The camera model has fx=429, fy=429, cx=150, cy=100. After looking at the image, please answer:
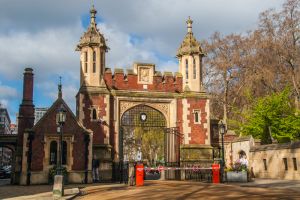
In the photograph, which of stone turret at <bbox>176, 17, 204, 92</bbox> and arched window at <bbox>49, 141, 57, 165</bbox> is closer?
arched window at <bbox>49, 141, 57, 165</bbox>

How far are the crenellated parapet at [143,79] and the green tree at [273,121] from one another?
639cm

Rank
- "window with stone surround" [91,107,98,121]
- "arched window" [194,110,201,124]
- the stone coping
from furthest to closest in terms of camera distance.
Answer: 1. "arched window" [194,110,201,124]
2. "window with stone surround" [91,107,98,121]
3. the stone coping

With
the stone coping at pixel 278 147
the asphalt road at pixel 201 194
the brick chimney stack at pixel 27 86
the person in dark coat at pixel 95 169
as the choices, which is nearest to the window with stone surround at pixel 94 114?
the person in dark coat at pixel 95 169

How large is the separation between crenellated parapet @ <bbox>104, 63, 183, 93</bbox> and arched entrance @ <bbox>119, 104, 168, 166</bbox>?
1491 millimetres

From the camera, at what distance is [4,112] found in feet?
449

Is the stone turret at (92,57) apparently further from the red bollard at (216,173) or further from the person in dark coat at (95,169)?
the red bollard at (216,173)

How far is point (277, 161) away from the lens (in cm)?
2606

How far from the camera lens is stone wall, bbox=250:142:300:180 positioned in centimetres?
2434

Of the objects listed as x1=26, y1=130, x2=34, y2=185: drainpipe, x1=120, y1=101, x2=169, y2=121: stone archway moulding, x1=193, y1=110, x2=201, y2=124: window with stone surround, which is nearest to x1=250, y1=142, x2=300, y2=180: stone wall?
x1=193, y1=110, x2=201, y2=124: window with stone surround

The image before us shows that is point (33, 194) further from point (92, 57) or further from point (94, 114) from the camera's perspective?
point (92, 57)

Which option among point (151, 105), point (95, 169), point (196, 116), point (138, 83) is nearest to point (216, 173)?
point (196, 116)

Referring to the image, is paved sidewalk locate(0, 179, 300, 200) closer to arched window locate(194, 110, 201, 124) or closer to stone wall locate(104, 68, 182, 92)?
arched window locate(194, 110, 201, 124)

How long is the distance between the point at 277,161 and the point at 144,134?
1250 inches

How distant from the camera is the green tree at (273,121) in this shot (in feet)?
101
